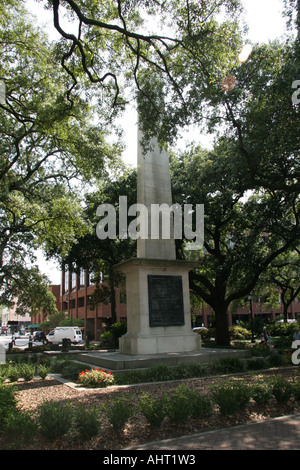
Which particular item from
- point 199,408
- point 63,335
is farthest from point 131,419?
point 63,335

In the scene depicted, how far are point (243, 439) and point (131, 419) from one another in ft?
6.78

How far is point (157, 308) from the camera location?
44.8ft

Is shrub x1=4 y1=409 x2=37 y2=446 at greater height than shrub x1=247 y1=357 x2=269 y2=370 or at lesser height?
greater

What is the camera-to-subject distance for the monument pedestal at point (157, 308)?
43.6 feet

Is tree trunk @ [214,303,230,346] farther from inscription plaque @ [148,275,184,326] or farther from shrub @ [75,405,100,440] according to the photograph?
shrub @ [75,405,100,440]

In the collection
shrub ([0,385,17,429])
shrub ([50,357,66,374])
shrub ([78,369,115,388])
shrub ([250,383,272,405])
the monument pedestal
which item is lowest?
shrub ([50,357,66,374])

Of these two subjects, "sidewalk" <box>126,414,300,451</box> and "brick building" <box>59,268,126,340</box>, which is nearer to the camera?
"sidewalk" <box>126,414,300,451</box>

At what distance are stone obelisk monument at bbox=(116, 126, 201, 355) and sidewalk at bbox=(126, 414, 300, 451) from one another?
296 inches

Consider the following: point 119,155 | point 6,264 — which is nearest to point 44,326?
point 6,264

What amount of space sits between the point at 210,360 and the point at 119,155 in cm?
1073

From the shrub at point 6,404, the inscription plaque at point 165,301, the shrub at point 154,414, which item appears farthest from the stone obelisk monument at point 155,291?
the shrub at point 154,414

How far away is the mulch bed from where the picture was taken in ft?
17.1

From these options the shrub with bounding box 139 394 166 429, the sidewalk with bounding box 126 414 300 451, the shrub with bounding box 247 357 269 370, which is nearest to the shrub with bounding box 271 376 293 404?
the sidewalk with bounding box 126 414 300 451

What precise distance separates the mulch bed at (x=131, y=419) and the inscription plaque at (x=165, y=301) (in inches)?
144
